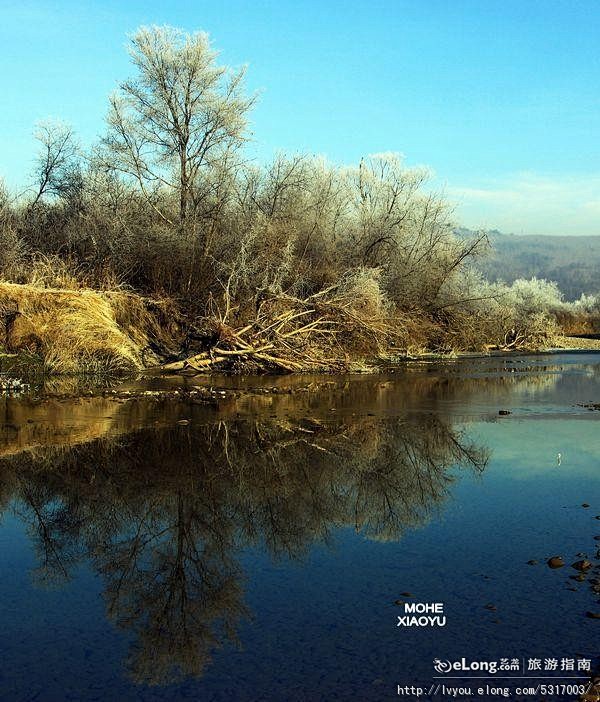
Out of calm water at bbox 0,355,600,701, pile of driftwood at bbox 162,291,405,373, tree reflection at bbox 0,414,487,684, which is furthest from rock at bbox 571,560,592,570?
pile of driftwood at bbox 162,291,405,373

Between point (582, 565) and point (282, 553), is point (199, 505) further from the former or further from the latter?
point (582, 565)

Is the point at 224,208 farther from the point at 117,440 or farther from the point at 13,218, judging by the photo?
Answer: the point at 117,440

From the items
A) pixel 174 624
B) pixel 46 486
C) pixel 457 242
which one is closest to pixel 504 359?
pixel 457 242

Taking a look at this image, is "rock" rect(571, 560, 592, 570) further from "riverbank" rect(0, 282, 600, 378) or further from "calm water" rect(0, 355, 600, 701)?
"riverbank" rect(0, 282, 600, 378)

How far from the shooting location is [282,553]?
6262 mm

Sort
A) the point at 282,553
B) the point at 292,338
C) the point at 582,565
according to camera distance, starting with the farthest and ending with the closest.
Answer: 1. the point at 292,338
2. the point at 282,553
3. the point at 582,565

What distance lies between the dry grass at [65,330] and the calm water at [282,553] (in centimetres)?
619

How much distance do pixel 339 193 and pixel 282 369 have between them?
1690 cm

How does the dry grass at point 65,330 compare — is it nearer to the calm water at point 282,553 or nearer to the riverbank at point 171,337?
the riverbank at point 171,337

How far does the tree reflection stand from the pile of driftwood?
9.05 meters

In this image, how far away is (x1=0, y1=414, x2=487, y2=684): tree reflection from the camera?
16.7 feet

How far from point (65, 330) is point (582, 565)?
15.3 metres

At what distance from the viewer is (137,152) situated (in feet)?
102

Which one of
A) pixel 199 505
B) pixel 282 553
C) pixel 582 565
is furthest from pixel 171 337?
pixel 582 565
